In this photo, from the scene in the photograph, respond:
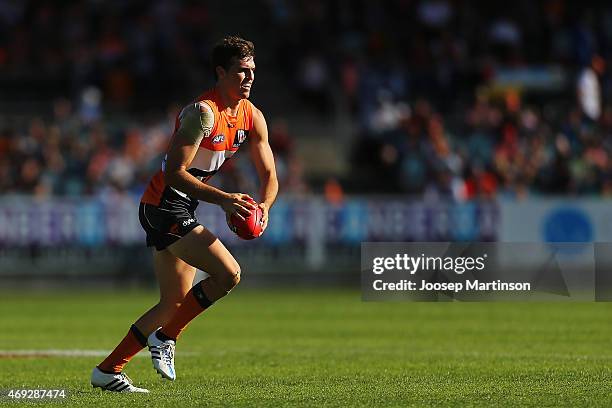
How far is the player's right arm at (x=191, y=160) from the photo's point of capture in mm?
10023

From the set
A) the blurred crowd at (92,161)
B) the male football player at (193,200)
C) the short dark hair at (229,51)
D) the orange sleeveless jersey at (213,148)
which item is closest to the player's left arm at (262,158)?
the male football player at (193,200)

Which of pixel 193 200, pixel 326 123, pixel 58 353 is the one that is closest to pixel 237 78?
pixel 193 200

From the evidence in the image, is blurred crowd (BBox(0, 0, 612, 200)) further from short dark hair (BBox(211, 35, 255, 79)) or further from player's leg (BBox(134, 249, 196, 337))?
short dark hair (BBox(211, 35, 255, 79))

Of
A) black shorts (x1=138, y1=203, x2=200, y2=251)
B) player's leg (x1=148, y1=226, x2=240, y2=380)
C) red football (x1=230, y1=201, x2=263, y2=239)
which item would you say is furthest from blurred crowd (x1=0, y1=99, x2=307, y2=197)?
red football (x1=230, y1=201, x2=263, y2=239)

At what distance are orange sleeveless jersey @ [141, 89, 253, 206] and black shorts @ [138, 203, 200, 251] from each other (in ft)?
0.24

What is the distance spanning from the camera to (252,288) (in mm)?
26625

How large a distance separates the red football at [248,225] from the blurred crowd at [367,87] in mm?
15766

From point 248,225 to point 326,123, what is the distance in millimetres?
21597

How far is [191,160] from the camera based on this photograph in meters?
10.2

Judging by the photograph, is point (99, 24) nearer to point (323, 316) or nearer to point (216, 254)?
point (323, 316)

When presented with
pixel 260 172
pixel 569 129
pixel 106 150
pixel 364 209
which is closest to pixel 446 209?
pixel 364 209

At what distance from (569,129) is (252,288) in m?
6.81

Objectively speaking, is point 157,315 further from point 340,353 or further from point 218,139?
point 340,353

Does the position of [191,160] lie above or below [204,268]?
above
